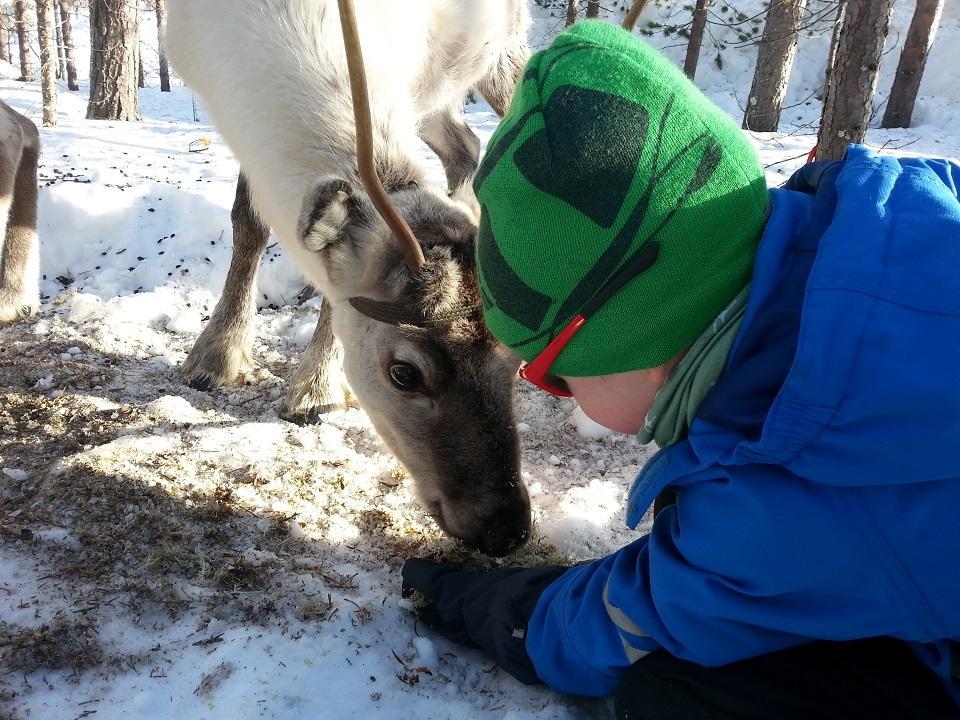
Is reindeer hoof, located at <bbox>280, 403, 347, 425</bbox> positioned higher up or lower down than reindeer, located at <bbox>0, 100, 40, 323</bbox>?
lower down

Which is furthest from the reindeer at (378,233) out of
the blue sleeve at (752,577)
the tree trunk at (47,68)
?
the tree trunk at (47,68)

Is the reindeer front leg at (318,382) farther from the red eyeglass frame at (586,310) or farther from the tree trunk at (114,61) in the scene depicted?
the tree trunk at (114,61)

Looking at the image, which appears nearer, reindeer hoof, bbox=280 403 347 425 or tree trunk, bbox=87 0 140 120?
reindeer hoof, bbox=280 403 347 425

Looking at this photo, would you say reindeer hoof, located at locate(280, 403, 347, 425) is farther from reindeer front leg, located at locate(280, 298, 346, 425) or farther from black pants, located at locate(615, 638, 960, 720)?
black pants, located at locate(615, 638, 960, 720)

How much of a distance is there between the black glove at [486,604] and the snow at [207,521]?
0.18ft

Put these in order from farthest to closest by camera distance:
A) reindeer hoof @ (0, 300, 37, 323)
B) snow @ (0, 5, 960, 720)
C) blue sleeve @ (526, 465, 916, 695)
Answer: reindeer hoof @ (0, 300, 37, 323), snow @ (0, 5, 960, 720), blue sleeve @ (526, 465, 916, 695)

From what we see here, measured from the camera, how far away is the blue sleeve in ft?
4.52

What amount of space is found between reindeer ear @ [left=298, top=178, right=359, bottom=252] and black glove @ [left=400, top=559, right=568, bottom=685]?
103cm

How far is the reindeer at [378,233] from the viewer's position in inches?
93.4

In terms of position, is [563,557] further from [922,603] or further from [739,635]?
[922,603]

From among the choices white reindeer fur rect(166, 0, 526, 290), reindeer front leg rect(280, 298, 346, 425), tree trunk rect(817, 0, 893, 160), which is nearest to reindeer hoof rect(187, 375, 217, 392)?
reindeer front leg rect(280, 298, 346, 425)

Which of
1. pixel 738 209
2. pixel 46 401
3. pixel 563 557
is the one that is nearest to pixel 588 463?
pixel 563 557

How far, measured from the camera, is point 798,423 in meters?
1.30

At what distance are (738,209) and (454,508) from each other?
52.2 inches
